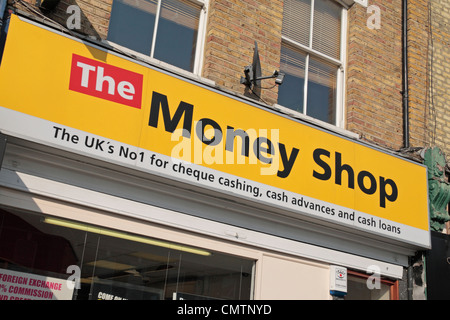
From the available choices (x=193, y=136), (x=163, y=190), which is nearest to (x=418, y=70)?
(x=193, y=136)

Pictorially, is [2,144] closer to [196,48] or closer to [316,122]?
[196,48]

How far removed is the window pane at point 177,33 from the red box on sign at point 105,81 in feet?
3.66

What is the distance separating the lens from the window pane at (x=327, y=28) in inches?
342

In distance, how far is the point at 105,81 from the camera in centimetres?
589

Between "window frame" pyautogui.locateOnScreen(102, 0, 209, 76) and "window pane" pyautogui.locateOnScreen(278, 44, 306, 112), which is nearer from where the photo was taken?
"window frame" pyautogui.locateOnScreen(102, 0, 209, 76)

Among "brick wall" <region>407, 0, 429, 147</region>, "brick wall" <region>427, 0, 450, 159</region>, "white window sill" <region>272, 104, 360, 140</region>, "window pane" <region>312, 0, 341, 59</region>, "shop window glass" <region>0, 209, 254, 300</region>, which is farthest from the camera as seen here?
"brick wall" <region>427, 0, 450, 159</region>

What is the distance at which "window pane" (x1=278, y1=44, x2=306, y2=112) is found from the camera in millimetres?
8070

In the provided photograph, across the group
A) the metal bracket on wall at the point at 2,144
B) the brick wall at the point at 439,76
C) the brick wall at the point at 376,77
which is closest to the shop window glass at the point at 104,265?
the metal bracket on wall at the point at 2,144

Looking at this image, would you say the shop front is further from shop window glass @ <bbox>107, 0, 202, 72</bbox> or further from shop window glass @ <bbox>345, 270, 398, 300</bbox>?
shop window glass @ <bbox>107, 0, 202, 72</bbox>

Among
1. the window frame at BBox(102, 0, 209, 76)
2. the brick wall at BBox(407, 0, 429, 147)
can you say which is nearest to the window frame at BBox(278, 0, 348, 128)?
the brick wall at BBox(407, 0, 429, 147)

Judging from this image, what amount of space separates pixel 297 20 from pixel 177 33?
81.5 inches

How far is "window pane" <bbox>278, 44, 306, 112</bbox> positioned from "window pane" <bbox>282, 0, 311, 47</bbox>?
0.21 m
